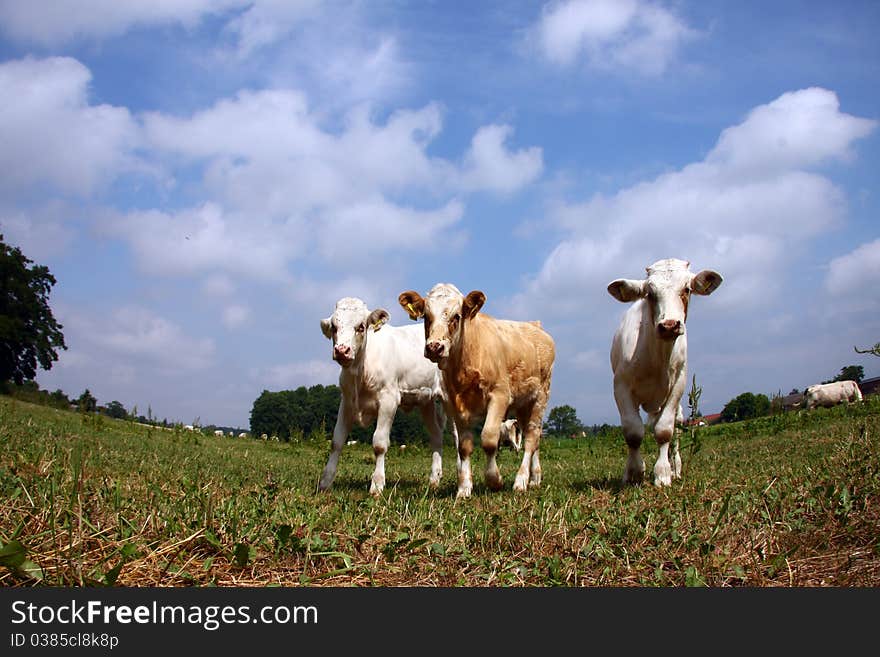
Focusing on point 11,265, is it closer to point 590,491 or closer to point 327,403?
point 327,403

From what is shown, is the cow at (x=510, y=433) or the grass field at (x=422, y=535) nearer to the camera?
the grass field at (x=422, y=535)

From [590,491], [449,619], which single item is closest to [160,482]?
[449,619]

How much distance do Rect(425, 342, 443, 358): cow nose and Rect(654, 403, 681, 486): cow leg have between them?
9.40ft

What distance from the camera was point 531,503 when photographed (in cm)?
620

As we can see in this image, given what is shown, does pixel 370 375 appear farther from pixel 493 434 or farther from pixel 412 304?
pixel 493 434

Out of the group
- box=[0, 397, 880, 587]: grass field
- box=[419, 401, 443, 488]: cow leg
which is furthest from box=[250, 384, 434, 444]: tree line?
box=[0, 397, 880, 587]: grass field

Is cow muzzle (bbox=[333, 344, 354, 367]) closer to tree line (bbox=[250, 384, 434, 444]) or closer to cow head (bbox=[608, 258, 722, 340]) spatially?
cow head (bbox=[608, 258, 722, 340])

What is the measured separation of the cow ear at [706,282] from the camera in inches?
308

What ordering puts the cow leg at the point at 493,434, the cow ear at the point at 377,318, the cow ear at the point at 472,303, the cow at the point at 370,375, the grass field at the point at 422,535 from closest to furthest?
the grass field at the point at 422,535 → the cow leg at the point at 493,434 → the cow ear at the point at 472,303 → the cow at the point at 370,375 → the cow ear at the point at 377,318

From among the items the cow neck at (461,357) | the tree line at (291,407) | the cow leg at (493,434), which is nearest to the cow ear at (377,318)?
the cow neck at (461,357)

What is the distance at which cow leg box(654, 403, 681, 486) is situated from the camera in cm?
761

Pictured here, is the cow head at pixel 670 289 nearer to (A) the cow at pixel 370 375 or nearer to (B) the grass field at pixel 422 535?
(B) the grass field at pixel 422 535

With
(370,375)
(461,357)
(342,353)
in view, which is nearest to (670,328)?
(461,357)

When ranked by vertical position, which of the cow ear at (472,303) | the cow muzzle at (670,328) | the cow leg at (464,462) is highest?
the cow ear at (472,303)
